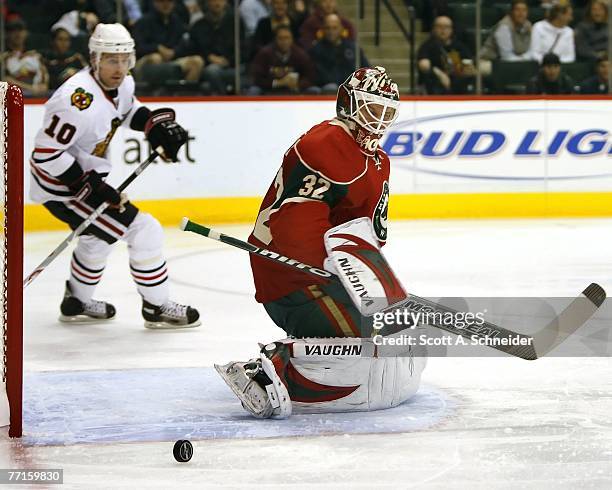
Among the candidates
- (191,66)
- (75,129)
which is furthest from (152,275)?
(191,66)

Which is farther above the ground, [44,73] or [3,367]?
[44,73]

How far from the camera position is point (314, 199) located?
3.41 metres

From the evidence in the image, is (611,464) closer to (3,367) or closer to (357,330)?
(357,330)

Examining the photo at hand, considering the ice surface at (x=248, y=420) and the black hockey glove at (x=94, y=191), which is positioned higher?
the black hockey glove at (x=94, y=191)

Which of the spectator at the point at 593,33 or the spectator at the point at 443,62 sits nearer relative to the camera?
the spectator at the point at 443,62

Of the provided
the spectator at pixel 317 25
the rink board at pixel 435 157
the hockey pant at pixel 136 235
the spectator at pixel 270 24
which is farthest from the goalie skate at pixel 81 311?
the spectator at pixel 317 25

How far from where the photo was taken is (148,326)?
4961 mm

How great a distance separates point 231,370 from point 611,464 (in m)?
1.06

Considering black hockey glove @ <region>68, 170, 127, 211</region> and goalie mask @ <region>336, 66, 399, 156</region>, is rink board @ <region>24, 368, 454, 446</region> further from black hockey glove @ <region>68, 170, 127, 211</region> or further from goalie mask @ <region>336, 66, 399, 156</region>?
black hockey glove @ <region>68, 170, 127, 211</region>

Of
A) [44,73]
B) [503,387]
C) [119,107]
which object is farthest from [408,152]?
[503,387]

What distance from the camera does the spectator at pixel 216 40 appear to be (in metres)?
8.16

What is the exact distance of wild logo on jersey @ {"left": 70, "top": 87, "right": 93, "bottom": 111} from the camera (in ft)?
15.8

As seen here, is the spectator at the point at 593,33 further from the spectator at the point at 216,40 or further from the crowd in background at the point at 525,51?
the spectator at the point at 216,40
